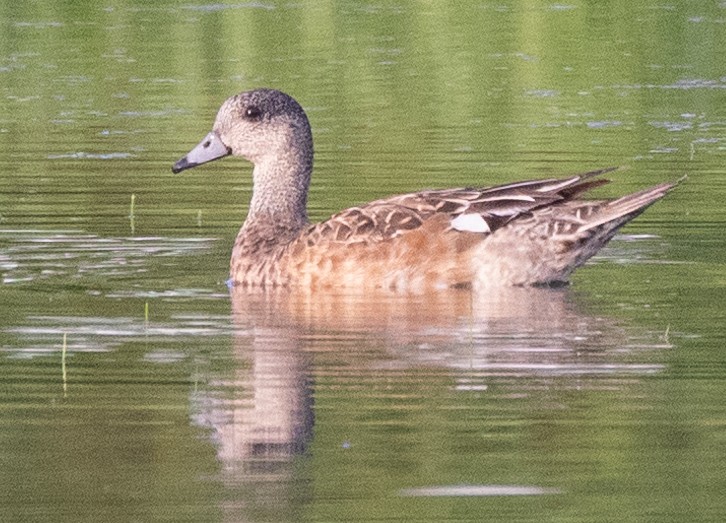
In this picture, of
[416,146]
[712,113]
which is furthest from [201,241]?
[712,113]

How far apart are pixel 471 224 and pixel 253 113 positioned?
178 cm

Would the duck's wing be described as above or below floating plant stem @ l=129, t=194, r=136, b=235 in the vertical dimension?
above

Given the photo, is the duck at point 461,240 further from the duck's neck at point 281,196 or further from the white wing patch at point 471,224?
the duck's neck at point 281,196

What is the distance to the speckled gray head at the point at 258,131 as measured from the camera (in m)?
12.5

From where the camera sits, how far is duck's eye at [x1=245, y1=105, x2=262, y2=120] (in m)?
12.5

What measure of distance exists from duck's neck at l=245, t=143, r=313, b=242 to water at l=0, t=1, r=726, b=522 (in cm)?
40

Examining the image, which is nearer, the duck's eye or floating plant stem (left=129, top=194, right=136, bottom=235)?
the duck's eye

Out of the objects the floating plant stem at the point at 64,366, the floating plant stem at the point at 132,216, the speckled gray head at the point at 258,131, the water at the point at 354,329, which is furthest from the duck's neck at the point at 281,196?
the floating plant stem at the point at 64,366

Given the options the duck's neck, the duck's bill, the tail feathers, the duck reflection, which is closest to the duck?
the tail feathers

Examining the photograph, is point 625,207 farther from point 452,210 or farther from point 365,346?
point 365,346

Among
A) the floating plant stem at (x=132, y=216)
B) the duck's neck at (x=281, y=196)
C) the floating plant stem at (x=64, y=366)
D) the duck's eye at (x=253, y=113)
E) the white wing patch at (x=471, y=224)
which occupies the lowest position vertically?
the floating plant stem at (x=132, y=216)

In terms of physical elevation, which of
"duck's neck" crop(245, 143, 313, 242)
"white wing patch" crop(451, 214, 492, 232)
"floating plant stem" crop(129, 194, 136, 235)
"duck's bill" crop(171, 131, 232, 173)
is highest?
"duck's bill" crop(171, 131, 232, 173)

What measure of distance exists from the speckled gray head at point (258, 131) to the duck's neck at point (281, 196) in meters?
0.04

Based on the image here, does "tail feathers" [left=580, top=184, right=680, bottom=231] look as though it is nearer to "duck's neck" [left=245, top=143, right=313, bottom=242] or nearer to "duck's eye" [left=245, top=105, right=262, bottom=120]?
"duck's neck" [left=245, top=143, right=313, bottom=242]
